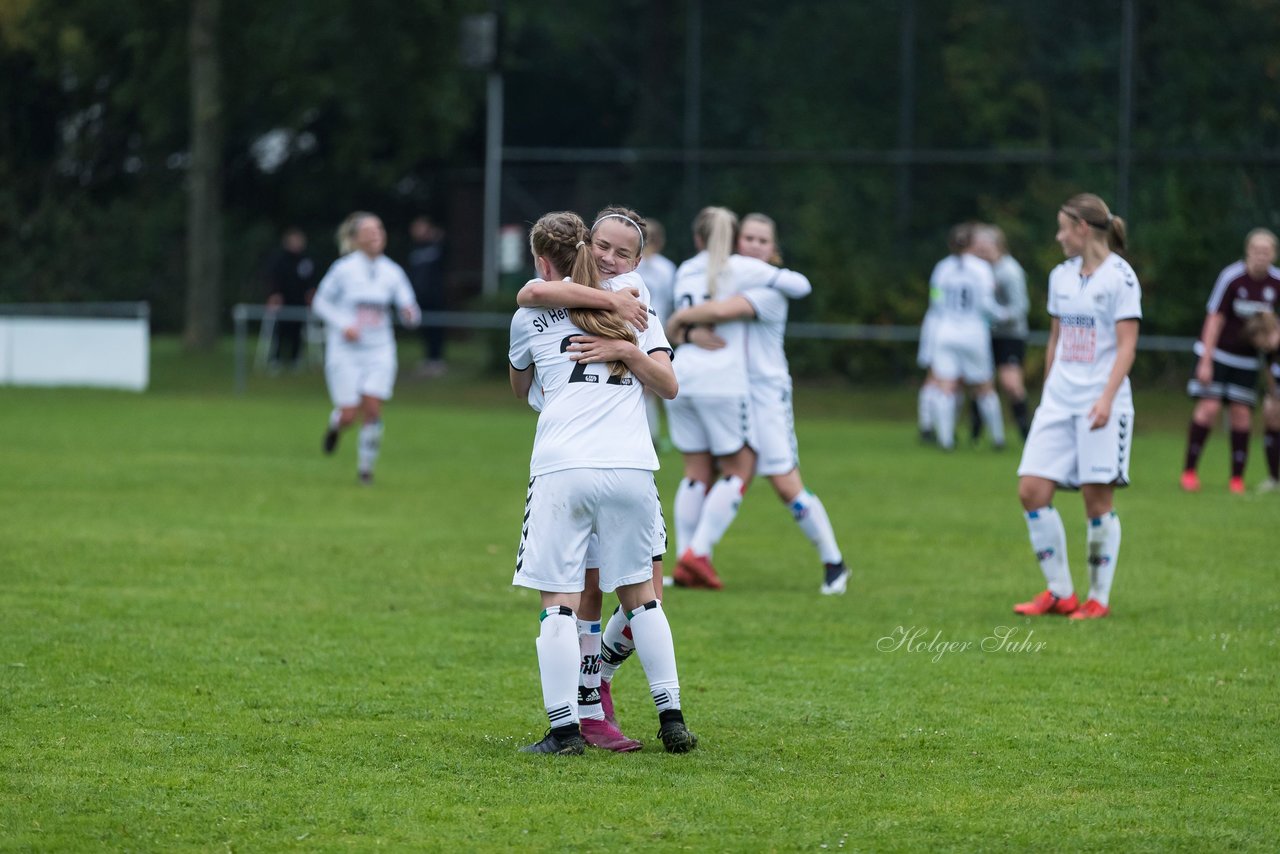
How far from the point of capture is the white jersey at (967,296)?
19625 mm

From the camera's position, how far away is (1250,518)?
1349cm

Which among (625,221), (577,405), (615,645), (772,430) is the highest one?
(625,221)

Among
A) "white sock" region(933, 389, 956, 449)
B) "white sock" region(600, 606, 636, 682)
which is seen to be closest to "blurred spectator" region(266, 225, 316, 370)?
"white sock" region(933, 389, 956, 449)

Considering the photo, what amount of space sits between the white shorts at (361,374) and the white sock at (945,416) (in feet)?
22.2

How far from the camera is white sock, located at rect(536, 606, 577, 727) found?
603 centimetres

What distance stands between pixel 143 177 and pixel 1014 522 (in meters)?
30.4

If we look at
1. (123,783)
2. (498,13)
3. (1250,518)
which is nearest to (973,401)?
(1250,518)

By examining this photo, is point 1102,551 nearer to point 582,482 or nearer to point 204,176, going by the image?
point 582,482

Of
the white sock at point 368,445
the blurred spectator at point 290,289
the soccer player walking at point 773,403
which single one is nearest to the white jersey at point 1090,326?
the soccer player walking at point 773,403

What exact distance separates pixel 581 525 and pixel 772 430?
13.7ft

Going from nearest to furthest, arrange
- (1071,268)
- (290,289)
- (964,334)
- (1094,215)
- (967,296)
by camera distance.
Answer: (1094,215) < (1071,268) < (964,334) < (967,296) < (290,289)

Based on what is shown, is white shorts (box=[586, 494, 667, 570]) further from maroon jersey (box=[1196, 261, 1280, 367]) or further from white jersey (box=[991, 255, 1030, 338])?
white jersey (box=[991, 255, 1030, 338])

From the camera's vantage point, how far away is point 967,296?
1973 cm

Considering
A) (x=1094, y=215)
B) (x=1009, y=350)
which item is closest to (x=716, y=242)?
(x=1094, y=215)
